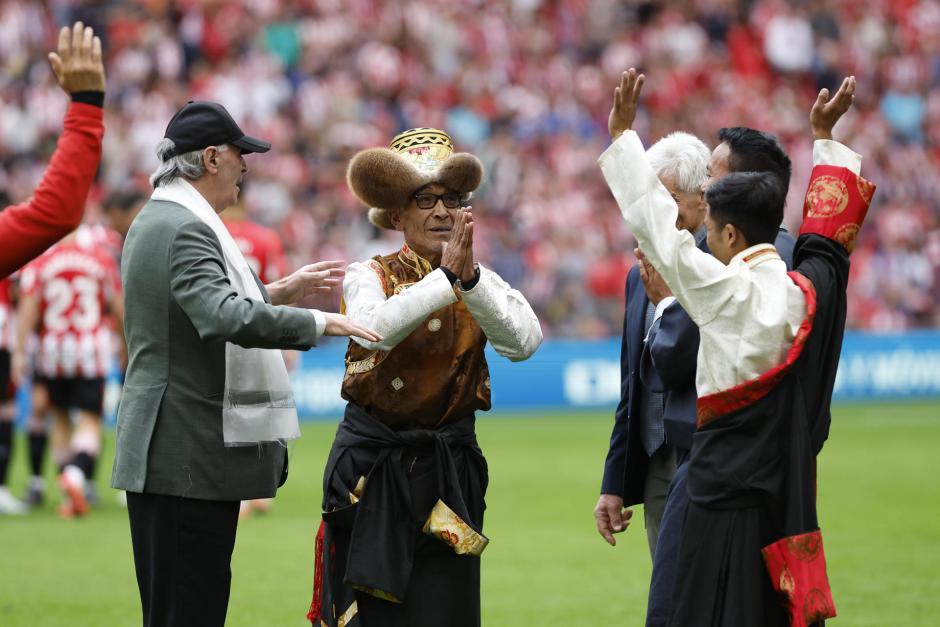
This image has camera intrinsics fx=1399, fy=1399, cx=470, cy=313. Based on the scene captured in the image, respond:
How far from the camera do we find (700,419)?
172 inches

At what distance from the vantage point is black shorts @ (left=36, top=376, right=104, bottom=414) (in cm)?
1133

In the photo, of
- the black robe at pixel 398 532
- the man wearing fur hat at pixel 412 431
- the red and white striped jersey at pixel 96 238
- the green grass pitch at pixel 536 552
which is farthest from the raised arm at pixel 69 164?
the red and white striped jersey at pixel 96 238

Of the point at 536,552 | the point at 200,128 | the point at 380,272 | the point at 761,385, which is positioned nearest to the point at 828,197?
the point at 761,385

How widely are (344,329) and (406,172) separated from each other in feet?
2.62

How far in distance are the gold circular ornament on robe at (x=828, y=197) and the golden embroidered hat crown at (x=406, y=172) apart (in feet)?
Answer: 4.33

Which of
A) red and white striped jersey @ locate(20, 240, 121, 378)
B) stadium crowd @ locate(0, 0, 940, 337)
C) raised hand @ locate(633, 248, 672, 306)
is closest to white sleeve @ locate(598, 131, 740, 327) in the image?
raised hand @ locate(633, 248, 672, 306)

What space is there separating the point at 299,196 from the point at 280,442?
16.1 m

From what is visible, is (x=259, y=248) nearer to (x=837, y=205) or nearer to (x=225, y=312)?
(x=225, y=312)

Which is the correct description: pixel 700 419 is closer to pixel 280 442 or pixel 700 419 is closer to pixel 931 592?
pixel 280 442

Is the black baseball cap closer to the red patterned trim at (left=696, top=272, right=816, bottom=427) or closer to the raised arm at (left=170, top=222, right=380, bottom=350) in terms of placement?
the raised arm at (left=170, top=222, right=380, bottom=350)

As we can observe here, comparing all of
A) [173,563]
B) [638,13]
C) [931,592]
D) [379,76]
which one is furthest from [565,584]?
[638,13]

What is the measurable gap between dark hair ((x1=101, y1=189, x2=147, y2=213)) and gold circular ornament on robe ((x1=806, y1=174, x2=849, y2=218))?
7833 mm

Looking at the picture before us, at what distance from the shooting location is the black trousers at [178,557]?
→ 4770mm

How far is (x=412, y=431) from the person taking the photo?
5.17 m
